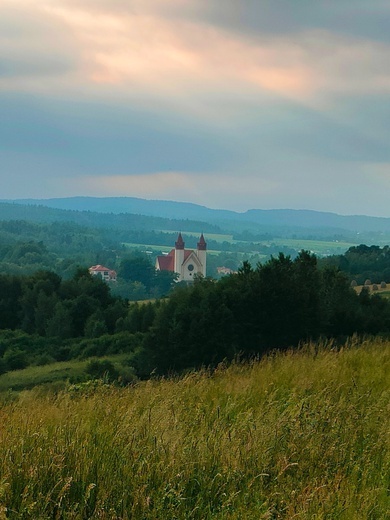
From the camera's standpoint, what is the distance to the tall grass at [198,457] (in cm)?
409

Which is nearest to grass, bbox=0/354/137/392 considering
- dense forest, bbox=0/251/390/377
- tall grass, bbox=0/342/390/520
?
dense forest, bbox=0/251/390/377

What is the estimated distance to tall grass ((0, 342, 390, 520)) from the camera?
4090mm

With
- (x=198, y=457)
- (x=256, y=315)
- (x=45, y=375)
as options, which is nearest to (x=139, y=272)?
(x=45, y=375)

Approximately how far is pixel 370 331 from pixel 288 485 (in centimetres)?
3523

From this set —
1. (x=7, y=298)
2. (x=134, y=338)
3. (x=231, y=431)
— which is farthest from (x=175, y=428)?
(x=7, y=298)

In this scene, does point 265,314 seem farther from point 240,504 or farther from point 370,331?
point 240,504

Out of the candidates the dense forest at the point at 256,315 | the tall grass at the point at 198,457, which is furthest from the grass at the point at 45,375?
the tall grass at the point at 198,457

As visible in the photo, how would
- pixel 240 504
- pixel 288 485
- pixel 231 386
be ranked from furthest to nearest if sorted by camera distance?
1. pixel 231 386
2. pixel 288 485
3. pixel 240 504

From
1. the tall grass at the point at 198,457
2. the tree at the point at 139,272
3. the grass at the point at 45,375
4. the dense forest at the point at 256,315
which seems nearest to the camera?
the tall grass at the point at 198,457

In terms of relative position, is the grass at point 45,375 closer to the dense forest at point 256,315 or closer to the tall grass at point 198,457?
the dense forest at point 256,315

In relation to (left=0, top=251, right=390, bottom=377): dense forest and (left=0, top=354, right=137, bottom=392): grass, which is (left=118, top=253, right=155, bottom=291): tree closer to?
(left=0, top=354, right=137, bottom=392): grass

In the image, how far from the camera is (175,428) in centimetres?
529

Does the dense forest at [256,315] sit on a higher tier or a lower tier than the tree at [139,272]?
higher

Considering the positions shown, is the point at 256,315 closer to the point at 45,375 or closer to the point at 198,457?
the point at 45,375
